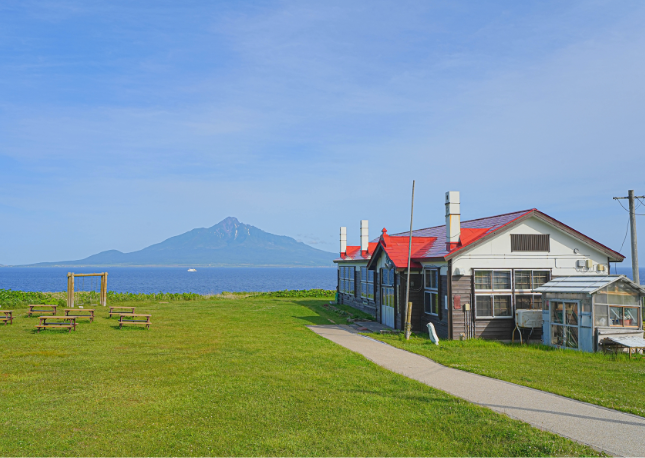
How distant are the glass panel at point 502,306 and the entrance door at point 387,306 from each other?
5158mm

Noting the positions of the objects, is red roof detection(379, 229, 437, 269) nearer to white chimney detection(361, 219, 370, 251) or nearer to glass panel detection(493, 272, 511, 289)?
glass panel detection(493, 272, 511, 289)

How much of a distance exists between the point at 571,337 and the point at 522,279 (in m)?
2.99

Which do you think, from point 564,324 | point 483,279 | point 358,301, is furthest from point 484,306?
point 358,301

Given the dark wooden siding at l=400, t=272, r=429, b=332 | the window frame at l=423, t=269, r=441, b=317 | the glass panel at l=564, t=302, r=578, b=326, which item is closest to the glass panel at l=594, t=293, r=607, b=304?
the glass panel at l=564, t=302, r=578, b=326

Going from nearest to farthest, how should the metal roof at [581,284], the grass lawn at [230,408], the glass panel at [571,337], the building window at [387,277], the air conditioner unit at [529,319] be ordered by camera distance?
the grass lawn at [230,408]
the metal roof at [581,284]
the glass panel at [571,337]
the air conditioner unit at [529,319]
the building window at [387,277]

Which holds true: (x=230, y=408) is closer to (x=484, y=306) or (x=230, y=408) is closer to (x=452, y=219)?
(x=484, y=306)

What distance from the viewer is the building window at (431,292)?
2005 cm

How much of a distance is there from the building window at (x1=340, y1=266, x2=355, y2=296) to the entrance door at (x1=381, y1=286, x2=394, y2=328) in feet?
29.7

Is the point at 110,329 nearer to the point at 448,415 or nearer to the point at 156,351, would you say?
the point at 156,351

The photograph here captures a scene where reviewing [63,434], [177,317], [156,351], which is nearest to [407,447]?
[63,434]

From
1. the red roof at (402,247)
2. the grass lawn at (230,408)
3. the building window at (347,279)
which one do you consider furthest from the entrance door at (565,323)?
the building window at (347,279)

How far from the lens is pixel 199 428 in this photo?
313 inches

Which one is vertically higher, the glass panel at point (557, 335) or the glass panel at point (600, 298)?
the glass panel at point (600, 298)

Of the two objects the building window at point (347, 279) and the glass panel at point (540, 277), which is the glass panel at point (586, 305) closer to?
the glass panel at point (540, 277)
